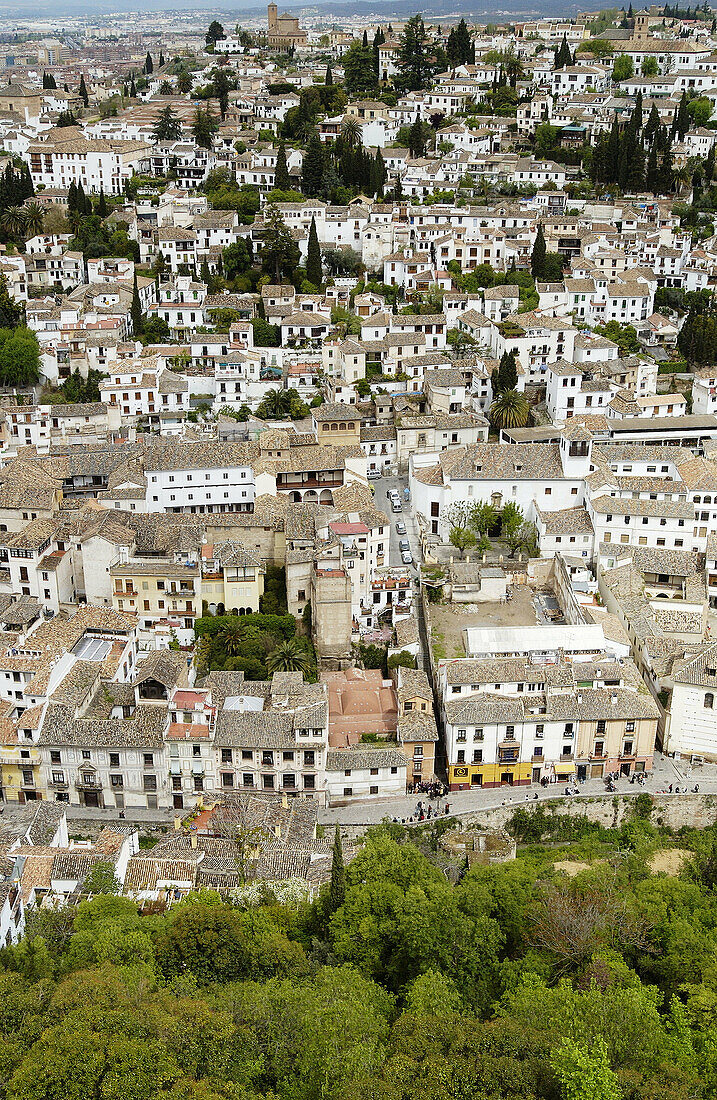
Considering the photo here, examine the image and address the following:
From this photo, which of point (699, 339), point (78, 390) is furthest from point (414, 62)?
point (78, 390)

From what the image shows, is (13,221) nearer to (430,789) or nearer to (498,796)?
(430,789)

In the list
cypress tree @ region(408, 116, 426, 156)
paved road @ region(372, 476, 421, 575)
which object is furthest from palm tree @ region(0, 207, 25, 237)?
paved road @ region(372, 476, 421, 575)

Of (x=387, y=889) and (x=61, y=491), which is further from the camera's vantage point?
(x=61, y=491)

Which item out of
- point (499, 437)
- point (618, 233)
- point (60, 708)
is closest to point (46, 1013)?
point (60, 708)

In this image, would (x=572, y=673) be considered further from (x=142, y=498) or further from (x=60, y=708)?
(x=142, y=498)

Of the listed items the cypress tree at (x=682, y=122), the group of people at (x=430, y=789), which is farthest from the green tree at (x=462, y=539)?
the cypress tree at (x=682, y=122)
